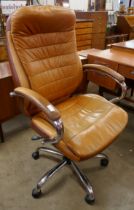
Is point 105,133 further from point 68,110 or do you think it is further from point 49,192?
Result: point 49,192

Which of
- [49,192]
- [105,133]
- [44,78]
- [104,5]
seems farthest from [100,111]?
[104,5]

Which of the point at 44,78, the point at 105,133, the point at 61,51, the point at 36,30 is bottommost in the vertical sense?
the point at 105,133

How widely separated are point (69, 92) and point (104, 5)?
3.05m

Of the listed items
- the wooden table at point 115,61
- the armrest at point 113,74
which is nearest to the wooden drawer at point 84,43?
the wooden table at point 115,61

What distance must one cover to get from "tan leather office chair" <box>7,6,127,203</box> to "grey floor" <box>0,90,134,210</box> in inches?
2.8

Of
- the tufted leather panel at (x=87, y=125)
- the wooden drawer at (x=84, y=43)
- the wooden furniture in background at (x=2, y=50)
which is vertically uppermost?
the wooden furniture in background at (x=2, y=50)

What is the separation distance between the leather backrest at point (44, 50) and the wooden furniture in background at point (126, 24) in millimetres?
2647

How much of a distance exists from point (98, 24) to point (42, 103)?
9.35ft

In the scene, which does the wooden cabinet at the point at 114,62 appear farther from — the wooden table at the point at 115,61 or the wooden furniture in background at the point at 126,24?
the wooden furniture in background at the point at 126,24

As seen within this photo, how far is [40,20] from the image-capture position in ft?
3.84

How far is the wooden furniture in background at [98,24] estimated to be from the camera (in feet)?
10.6

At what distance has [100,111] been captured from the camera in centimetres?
128

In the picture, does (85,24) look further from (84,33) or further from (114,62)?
(114,62)

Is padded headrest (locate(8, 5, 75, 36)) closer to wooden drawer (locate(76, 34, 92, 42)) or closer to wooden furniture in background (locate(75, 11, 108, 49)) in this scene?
wooden drawer (locate(76, 34, 92, 42))
